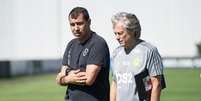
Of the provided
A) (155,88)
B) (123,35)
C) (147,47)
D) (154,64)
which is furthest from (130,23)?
(155,88)

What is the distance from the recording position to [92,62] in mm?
4336

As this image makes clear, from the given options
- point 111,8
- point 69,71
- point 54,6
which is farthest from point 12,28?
point 69,71

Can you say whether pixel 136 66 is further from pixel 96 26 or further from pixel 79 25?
pixel 96 26

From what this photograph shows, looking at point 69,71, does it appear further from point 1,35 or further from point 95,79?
point 1,35

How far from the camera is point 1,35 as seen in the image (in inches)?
270

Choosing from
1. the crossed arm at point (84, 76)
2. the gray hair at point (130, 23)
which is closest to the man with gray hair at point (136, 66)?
the gray hair at point (130, 23)

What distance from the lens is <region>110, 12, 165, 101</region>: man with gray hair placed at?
402 cm

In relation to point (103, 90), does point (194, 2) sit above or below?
above

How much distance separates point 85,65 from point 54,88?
27.6 feet

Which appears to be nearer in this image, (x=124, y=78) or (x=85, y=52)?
(x=124, y=78)

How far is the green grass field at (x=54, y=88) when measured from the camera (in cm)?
991

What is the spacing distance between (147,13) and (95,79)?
1.70 m

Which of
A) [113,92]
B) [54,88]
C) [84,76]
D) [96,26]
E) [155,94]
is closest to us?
[155,94]

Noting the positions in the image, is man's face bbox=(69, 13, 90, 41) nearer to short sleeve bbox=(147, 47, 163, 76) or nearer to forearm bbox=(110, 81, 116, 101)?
forearm bbox=(110, 81, 116, 101)
